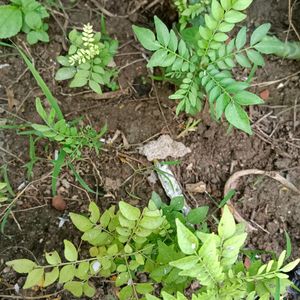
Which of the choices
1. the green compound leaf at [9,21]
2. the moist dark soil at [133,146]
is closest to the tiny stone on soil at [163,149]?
the moist dark soil at [133,146]

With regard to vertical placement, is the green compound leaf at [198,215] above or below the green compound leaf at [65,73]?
below

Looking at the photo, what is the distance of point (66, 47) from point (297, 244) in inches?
54.3

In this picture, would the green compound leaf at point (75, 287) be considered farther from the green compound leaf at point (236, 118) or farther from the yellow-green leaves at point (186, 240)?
the green compound leaf at point (236, 118)

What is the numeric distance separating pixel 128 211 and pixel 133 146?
70 cm

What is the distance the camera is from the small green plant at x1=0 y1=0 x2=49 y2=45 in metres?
2.26

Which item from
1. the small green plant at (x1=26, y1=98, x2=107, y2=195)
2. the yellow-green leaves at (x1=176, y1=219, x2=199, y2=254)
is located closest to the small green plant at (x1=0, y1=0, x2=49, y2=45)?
the small green plant at (x1=26, y1=98, x2=107, y2=195)

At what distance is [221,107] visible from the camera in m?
1.85

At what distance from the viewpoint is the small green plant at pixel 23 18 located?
2.26 metres

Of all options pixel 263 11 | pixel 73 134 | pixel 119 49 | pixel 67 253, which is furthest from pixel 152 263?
pixel 263 11

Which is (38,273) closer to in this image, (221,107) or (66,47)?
(221,107)

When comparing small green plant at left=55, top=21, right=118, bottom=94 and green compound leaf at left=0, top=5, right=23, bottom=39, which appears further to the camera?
green compound leaf at left=0, top=5, right=23, bottom=39

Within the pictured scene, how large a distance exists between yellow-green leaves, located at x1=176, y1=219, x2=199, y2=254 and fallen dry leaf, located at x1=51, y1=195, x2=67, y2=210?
105cm

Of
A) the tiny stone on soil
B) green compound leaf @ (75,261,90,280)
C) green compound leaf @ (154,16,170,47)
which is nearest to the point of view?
green compound leaf @ (75,261,90,280)

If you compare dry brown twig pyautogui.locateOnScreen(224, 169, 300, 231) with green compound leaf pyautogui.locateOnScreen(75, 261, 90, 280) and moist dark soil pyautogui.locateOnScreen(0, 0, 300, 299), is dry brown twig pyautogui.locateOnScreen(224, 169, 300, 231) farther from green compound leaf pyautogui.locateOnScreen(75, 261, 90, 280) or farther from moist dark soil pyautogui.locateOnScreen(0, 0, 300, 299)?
green compound leaf pyautogui.locateOnScreen(75, 261, 90, 280)
